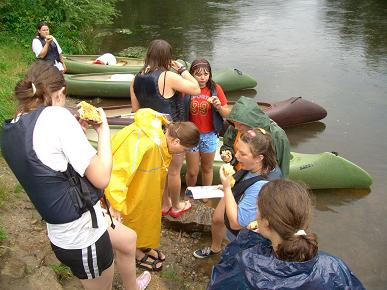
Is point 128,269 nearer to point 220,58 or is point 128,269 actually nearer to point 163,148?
point 163,148

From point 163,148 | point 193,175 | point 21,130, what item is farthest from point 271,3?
point 21,130

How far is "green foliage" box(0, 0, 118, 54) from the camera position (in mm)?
10922

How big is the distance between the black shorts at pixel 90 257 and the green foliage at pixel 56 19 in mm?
9209

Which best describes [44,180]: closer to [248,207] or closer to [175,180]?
[248,207]

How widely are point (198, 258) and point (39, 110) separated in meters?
2.65

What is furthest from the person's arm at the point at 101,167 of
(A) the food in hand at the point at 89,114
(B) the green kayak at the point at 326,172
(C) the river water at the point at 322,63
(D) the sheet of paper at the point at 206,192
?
(B) the green kayak at the point at 326,172

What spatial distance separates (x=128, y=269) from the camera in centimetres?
276

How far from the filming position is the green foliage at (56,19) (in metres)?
10.9

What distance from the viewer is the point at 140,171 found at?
3080 mm

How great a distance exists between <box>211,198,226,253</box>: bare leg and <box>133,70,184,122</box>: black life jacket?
0.96 metres

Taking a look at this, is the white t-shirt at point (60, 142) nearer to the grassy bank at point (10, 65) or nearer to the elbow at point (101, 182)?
the elbow at point (101, 182)

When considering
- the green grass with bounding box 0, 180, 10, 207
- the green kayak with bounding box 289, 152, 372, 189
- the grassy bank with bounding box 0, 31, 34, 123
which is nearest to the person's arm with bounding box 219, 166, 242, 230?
the green grass with bounding box 0, 180, 10, 207

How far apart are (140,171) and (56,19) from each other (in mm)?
9859

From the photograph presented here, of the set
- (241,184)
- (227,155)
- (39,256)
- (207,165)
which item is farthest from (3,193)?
(241,184)
